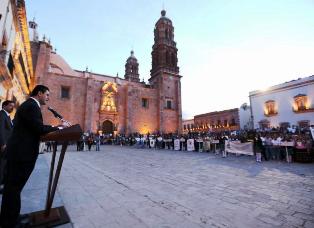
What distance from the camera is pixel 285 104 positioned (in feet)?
85.9

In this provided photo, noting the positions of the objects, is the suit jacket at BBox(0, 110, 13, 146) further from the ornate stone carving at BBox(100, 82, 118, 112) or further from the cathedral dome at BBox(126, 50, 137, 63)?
the cathedral dome at BBox(126, 50, 137, 63)

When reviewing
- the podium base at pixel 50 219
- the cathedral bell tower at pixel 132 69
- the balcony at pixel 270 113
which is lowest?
the podium base at pixel 50 219

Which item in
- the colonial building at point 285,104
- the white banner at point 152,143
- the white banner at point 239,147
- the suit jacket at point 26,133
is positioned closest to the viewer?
the suit jacket at point 26,133

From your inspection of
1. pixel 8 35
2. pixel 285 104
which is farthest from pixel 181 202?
pixel 285 104

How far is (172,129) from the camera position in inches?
1350

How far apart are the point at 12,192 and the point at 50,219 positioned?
60 centimetres

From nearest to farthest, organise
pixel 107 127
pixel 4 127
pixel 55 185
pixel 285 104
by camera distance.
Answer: pixel 55 185
pixel 4 127
pixel 285 104
pixel 107 127

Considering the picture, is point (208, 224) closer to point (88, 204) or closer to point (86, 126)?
point (88, 204)

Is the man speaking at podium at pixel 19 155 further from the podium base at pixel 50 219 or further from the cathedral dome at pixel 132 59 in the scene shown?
the cathedral dome at pixel 132 59

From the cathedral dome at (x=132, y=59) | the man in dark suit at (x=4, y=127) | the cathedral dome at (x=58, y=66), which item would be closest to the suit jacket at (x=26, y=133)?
the man in dark suit at (x=4, y=127)

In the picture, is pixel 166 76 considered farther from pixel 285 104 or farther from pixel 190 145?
pixel 190 145

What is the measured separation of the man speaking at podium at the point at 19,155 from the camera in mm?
2113

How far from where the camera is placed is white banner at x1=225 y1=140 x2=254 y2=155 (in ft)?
37.0

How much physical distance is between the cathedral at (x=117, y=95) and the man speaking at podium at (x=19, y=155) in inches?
1006
